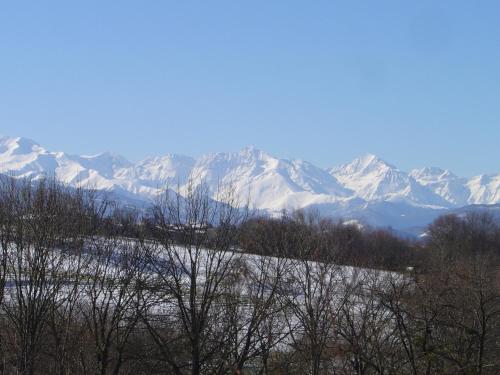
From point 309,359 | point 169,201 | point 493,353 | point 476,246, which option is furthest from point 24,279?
point 476,246

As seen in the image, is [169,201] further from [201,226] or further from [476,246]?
[476,246]

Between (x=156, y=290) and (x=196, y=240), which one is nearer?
(x=196, y=240)

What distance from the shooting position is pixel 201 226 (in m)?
20.6

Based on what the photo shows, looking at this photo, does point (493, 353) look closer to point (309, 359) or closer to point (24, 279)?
point (309, 359)

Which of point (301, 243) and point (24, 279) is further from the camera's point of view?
point (301, 243)

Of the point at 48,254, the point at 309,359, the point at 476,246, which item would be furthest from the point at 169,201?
the point at 476,246

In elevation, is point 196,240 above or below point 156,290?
above

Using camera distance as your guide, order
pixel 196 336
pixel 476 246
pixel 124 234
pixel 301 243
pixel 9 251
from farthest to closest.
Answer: pixel 476 246 → pixel 301 243 → pixel 124 234 → pixel 9 251 → pixel 196 336

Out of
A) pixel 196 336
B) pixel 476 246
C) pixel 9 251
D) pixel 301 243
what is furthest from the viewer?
pixel 476 246

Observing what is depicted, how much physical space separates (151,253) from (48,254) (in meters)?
3.21

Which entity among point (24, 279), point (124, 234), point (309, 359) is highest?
point (124, 234)

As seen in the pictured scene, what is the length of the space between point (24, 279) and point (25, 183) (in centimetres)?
316

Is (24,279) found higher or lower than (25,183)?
lower

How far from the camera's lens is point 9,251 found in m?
21.9
